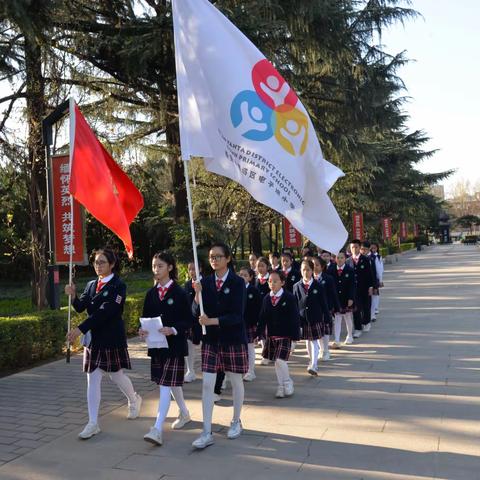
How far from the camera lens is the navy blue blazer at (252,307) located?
26.0ft

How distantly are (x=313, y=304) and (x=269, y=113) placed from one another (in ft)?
11.2

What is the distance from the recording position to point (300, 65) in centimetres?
1536

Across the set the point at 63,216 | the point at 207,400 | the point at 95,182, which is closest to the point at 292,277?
the point at 63,216

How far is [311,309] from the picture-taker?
26.6 feet

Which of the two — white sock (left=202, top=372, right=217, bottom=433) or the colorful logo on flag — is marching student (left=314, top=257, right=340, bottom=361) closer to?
the colorful logo on flag

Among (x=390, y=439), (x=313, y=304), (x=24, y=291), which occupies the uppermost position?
(x=313, y=304)

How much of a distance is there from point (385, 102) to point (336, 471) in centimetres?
1499

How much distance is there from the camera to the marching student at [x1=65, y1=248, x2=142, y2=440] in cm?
539

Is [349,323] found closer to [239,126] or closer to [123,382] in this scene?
[123,382]

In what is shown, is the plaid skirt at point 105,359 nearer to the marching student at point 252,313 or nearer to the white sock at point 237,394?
the white sock at point 237,394

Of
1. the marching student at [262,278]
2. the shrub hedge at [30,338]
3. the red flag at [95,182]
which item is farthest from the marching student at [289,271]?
the red flag at [95,182]

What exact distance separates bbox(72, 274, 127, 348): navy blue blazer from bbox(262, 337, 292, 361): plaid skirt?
194 cm

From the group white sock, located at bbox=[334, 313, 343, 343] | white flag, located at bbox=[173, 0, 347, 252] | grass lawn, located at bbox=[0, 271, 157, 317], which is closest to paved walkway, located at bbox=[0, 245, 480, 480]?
white sock, located at bbox=[334, 313, 343, 343]

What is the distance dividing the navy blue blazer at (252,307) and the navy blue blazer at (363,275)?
3.95m
